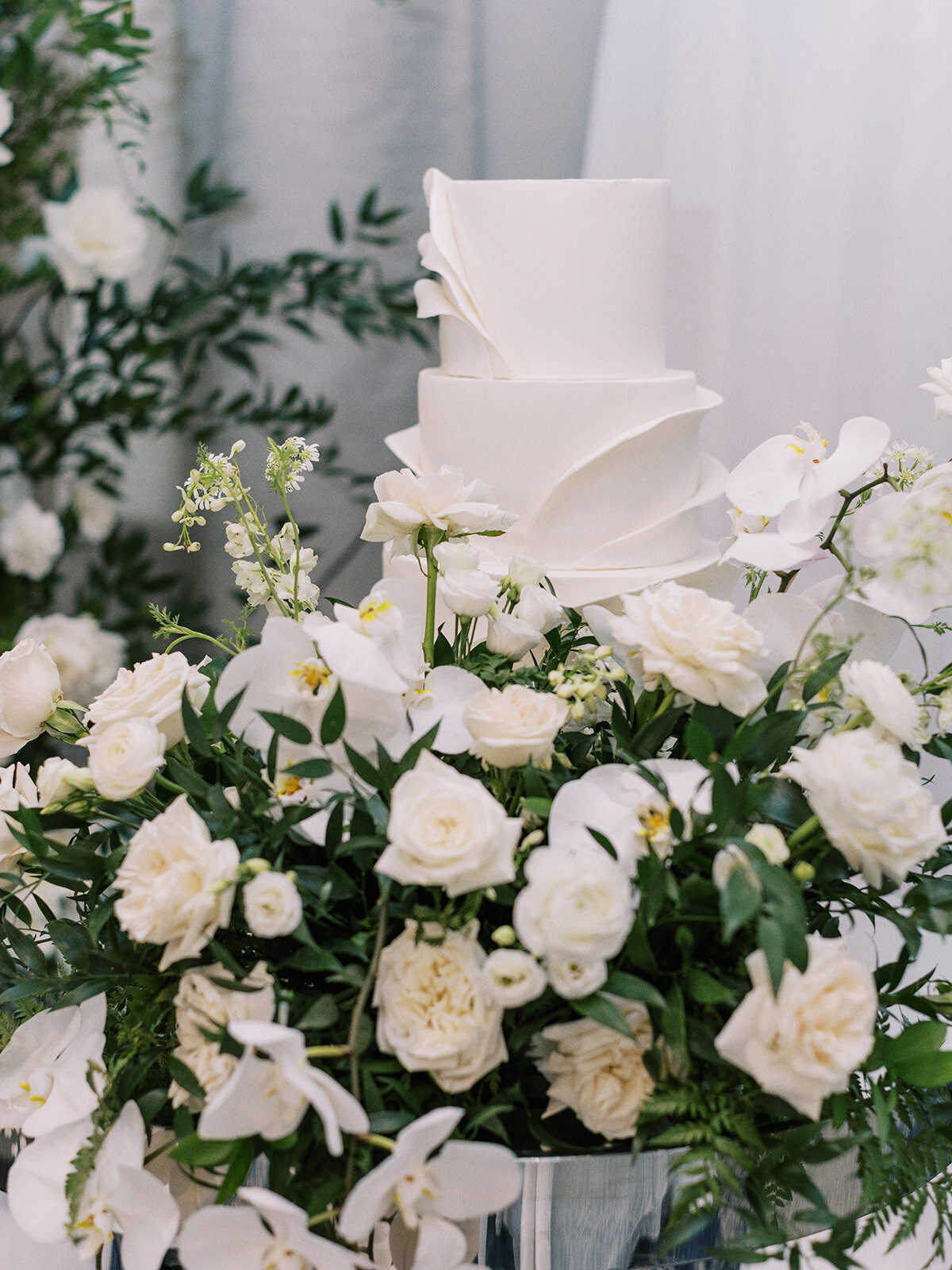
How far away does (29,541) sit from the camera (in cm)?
125

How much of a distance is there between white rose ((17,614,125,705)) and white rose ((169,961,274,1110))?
2.96 feet

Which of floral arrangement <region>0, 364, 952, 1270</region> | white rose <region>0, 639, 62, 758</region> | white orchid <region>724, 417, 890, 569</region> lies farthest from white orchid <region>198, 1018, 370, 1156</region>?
white orchid <region>724, 417, 890, 569</region>

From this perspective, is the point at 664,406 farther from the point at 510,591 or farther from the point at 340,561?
the point at 340,561

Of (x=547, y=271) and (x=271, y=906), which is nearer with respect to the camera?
(x=271, y=906)

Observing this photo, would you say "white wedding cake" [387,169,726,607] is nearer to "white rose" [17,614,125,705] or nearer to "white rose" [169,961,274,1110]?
"white rose" [169,961,274,1110]

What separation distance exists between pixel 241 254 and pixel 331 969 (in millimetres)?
1099

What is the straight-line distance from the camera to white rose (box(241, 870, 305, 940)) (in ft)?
1.28

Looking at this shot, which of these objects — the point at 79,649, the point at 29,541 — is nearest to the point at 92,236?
the point at 29,541

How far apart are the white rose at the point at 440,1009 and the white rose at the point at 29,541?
982 millimetres

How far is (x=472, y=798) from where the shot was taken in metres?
0.40

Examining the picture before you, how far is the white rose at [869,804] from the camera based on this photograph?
1.28 ft

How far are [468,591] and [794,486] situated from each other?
0.62ft

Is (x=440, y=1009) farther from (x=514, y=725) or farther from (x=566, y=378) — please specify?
(x=566, y=378)

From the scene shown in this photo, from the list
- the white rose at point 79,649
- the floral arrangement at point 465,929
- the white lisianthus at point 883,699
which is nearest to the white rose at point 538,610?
the floral arrangement at point 465,929
